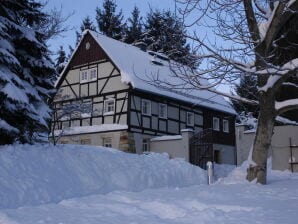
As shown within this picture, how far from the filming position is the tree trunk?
41.1ft

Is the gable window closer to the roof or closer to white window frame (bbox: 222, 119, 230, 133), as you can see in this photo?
the roof

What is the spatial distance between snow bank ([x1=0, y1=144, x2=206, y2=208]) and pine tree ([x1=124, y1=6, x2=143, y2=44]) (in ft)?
95.8

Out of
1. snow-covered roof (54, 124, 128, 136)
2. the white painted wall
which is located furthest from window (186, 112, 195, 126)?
the white painted wall

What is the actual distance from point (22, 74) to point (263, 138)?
701 centimetres

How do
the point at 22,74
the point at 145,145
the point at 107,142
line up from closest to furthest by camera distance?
the point at 22,74 < the point at 107,142 < the point at 145,145

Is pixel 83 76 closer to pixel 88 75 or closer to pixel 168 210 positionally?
pixel 88 75

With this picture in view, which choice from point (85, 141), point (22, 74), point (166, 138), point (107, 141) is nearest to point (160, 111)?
point (166, 138)

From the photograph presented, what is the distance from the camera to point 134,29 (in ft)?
149

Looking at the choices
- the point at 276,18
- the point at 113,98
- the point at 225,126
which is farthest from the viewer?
the point at 225,126

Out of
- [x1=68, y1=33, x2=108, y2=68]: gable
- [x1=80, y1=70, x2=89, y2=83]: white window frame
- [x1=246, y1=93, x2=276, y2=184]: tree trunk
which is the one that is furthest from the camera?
[x1=80, y1=70, x2=89, y2=83]: white window frame

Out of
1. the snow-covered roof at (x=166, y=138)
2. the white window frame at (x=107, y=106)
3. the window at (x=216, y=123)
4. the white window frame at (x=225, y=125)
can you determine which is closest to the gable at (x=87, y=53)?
the white window frame at (x=107, y=106)

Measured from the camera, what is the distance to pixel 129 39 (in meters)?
44.7

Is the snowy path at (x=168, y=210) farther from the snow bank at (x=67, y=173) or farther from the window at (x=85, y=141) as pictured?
the window at (x=85, y=141)

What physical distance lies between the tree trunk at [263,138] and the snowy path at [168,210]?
236cm
